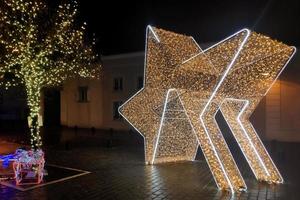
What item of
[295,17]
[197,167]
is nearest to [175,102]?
[197,167]

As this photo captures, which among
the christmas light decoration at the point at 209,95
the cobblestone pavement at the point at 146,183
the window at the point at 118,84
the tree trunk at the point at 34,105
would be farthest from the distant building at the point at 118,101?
the christmas light decoration at the point at 209,95

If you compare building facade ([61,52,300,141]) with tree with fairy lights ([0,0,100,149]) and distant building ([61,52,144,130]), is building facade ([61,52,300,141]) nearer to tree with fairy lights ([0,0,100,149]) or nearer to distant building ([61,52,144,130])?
distant building ([61,52,144,130])

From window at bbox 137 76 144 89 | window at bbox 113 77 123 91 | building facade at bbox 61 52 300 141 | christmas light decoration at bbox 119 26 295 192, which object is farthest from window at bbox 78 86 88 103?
christmas light decoration at bbox 119 26 295 192

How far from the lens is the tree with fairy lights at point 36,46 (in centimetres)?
1238

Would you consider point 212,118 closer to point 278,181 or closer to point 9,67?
point 278,181

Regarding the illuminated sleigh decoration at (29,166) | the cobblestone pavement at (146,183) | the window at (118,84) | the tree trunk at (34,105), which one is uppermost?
the window at (118,84)

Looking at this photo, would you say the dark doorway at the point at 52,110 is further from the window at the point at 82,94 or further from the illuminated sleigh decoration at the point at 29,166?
the illuminated sleigh decoration at the point at 29,166

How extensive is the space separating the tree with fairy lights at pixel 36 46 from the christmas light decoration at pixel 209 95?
95.1 inches

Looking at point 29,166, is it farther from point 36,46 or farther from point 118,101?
point 118,101

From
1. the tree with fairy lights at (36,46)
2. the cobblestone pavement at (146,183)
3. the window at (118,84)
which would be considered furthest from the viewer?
the window at (118,84)

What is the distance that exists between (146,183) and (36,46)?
509cm

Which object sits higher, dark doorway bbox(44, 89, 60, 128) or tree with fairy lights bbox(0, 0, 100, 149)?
tree with fairy lights bbox(0, 0, 100, 149)

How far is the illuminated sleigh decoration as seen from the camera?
11.6m

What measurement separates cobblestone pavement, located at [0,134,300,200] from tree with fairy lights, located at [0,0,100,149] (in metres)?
2.53
